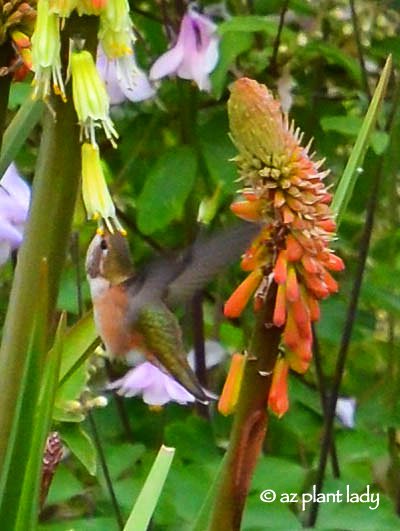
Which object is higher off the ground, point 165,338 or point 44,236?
point 44,236

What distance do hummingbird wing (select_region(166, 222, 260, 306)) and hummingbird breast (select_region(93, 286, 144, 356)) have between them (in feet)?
0.13

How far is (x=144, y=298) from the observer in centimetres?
90

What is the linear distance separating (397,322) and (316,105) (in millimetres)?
316

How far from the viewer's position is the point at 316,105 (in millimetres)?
1479

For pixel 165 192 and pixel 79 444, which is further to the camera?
pixel 165 192

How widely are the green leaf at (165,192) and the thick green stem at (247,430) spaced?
0.73m

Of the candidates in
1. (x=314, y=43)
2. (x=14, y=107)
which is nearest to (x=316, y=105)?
(x=314, y=43)

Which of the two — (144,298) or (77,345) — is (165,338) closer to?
(144,298)

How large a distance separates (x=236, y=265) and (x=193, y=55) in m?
0.27

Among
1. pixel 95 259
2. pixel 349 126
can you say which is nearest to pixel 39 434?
pixel 95 259

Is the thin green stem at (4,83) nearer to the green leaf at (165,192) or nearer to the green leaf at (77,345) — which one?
the green leaf at (77,345)

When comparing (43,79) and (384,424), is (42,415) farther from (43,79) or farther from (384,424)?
(384,424)

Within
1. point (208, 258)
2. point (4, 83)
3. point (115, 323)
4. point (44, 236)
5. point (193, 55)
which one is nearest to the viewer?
point (44, 236)

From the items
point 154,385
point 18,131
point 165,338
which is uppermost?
point 18,131
